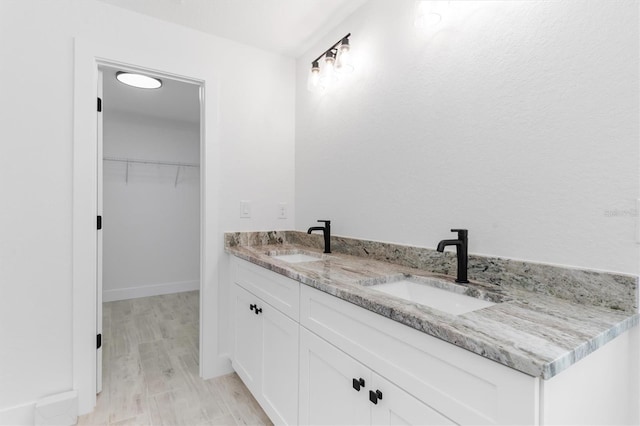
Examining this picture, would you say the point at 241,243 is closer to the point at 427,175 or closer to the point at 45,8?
the point at 427,175

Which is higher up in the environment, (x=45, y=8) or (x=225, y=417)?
(x=45, y=8)

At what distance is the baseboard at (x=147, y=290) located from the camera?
3557 mm

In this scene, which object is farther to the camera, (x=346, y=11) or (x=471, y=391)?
(x=346, y=11)

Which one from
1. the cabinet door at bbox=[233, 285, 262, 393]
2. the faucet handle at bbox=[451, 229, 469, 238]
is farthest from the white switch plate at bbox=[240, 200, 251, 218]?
the faucet handle at bbox=[451, 229, 469, 238]

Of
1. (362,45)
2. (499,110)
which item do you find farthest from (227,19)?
(499,110)

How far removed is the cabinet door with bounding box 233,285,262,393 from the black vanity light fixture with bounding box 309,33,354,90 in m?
1.40

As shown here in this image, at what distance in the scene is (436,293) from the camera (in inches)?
45.9

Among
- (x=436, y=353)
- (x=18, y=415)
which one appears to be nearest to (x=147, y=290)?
(x=18, y=415)

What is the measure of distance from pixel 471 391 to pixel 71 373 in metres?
2.06

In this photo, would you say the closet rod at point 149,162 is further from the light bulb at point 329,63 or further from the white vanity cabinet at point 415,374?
the white vanity cabinet at point 415,374

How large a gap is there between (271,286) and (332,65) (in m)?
1.38

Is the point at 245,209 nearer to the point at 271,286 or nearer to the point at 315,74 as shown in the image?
the point at 271,286

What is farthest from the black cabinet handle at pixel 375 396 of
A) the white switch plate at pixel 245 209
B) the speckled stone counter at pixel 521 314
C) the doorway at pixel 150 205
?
the doorway at pixel 150 205

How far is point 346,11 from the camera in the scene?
5.91 feet
